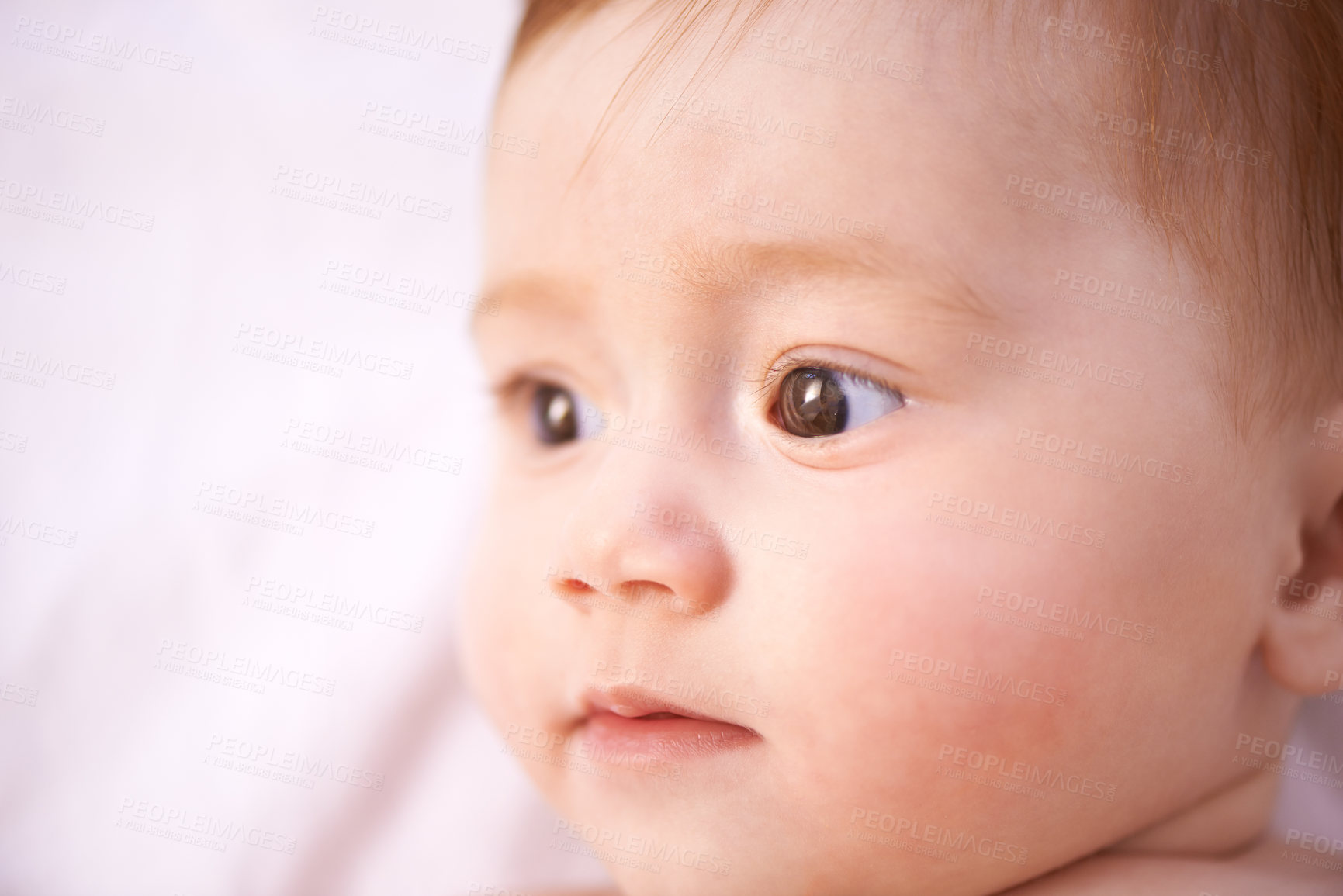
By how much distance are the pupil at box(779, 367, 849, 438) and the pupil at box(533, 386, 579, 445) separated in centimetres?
35

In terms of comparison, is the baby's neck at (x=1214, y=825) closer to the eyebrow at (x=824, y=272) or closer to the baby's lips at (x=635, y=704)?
the baby's lips at (x=635, y=704)

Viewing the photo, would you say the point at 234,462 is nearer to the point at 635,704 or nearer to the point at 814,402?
the point at 635,704

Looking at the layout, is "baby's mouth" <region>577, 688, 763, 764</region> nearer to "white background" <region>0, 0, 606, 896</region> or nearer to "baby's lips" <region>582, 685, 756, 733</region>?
"baby's lips" <region>582, 685, 756, 733</region>

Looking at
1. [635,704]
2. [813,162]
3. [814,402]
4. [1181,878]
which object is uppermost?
[813,162]

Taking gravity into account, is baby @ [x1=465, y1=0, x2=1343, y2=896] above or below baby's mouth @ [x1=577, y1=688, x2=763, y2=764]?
above

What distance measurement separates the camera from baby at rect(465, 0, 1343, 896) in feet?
3.11

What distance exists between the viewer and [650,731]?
1.07 metres

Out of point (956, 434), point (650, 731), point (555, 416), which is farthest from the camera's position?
point (555, 416)

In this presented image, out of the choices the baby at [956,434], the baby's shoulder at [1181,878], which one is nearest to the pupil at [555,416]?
the baby at [956,434]

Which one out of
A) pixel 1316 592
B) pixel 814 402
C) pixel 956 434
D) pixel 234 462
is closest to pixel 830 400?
pixel 814 402

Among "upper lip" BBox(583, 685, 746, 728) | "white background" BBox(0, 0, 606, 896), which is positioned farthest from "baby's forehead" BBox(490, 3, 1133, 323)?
"white background" BBox(0, 0, 606, 896)

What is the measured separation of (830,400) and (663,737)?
0.35m

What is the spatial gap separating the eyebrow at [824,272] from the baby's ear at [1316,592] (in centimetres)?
36

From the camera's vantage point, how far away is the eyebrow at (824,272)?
954 mm
